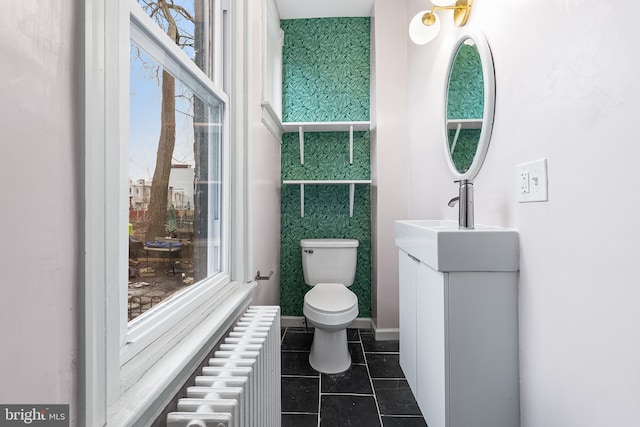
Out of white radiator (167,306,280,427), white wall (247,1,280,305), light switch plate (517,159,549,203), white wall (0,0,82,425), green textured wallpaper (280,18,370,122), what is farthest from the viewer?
green textured wallpaper (280,18,370,122)

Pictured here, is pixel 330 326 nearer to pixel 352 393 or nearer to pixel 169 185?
pixel 352 393

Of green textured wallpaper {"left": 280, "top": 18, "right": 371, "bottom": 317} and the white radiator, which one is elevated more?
green textured wallpaper {"left": 280, "top": 18, "right": 371, "bottom": 317}

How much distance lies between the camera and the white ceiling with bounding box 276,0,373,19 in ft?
7.95

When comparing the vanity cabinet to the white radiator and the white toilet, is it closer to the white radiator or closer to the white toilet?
the white radiator

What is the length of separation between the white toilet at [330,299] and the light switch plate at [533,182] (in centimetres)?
122

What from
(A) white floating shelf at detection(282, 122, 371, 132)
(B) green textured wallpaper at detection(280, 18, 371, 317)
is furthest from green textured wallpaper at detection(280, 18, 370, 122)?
(A) white floating shelf at detection(282, 122, 371, 132)

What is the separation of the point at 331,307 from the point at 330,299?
125 millimetres

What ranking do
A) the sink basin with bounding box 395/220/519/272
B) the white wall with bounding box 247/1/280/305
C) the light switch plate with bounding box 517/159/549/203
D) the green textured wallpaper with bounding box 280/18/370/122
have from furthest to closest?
the green textured wallpaper with bounding box 280/18/370/122 < the white wall with bounding box 247/1/280/305 < the sink basin with bounding box 395/220/519/272 < the light switch plate with bounding box 517/159/549/203

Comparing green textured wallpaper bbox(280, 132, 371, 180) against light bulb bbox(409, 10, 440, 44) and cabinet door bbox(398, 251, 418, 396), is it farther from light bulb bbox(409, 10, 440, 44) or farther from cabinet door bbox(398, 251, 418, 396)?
cabinet door bbox(398, 251, 418, 396)

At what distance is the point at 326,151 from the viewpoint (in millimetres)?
2646

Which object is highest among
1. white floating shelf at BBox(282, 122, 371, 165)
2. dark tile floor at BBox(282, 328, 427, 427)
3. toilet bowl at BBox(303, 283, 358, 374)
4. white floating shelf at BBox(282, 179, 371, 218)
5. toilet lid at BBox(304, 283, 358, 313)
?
white floating shelf at BBox(282, 122, 371, 165)

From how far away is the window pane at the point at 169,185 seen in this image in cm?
76

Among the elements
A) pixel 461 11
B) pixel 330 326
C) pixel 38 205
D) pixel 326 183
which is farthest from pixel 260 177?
pixel 38 205

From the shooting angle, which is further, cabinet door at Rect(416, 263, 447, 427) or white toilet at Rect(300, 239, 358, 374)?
white toilet at Rect(300, 239, 358, 374)
